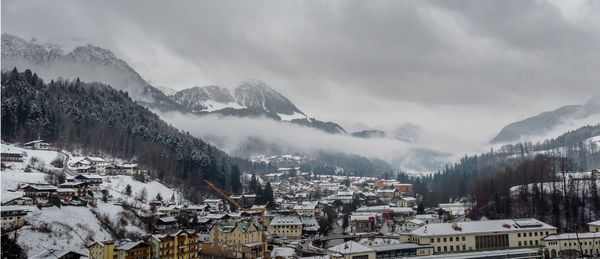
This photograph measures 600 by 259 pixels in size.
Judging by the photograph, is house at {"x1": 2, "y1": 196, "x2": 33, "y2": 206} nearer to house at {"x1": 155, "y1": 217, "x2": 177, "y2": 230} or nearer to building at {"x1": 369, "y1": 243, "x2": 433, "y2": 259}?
house at {"x1": 155, "y1": 217, "x2": 177, "y2": 230}

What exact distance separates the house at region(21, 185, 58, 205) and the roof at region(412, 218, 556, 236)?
49.6m

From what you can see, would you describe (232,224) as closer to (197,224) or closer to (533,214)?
(197,224)

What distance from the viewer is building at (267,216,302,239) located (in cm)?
7688

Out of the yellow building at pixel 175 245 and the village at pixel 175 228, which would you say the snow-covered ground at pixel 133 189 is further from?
the yellow building at pixel 175 245

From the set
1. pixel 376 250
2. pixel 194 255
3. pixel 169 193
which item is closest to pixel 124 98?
pixel 169 193

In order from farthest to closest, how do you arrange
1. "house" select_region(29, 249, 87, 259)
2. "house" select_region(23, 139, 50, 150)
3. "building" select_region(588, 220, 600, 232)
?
"house" select_region(23, 139, 50, 150)
"building" select_region(588, 220, 600, 232)
"house" select_region(29, 249, 87, 259)

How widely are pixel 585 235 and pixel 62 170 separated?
81945mm

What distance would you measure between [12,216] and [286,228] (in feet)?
141

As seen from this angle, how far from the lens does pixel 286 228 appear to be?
255 feet

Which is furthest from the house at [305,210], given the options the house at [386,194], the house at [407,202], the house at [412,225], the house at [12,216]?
the house at [12,216]

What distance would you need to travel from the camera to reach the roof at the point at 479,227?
185 feet

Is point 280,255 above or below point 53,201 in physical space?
below

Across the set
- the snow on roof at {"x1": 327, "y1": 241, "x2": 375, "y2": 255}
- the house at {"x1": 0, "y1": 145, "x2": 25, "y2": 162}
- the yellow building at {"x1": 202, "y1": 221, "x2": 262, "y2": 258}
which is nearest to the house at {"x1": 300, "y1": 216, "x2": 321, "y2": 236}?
the yellow building at {"x1": 202, "y1": 221, "x2": 262, "y2": 258}

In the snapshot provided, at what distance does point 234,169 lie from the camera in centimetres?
11938
